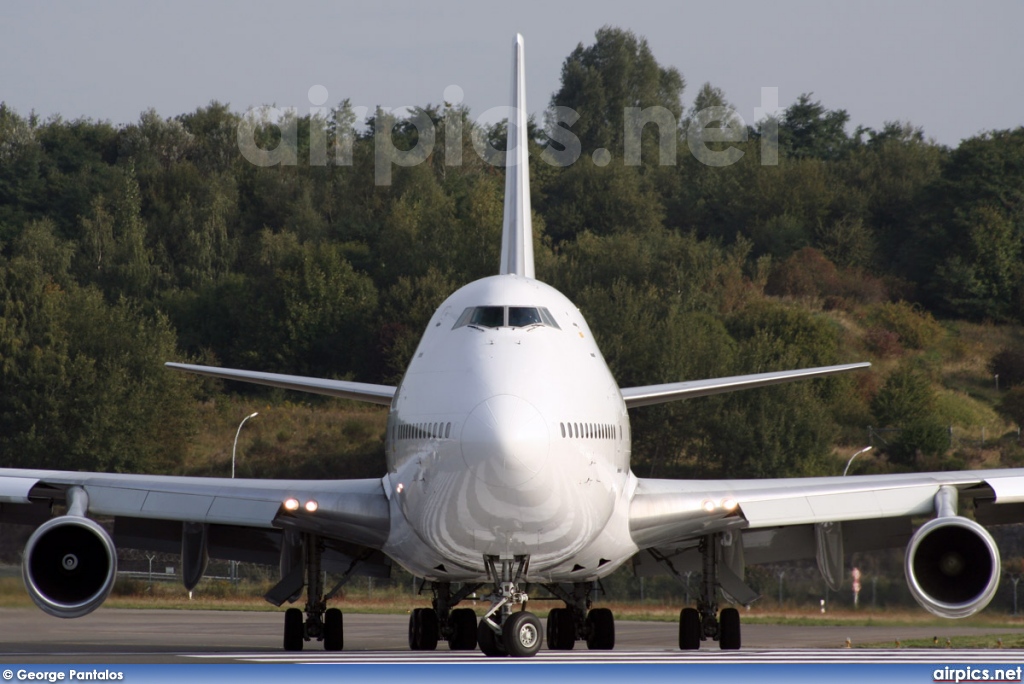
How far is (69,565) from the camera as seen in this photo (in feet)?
57.2

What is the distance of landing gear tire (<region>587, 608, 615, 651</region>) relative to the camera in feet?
68.6

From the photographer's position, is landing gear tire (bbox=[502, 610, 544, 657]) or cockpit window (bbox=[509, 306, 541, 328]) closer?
landing gear tire (bbox=[502, 610, 544, 657])

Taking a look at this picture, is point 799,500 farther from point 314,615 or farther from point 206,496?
point 206,496

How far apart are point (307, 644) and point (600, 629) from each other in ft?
17.7

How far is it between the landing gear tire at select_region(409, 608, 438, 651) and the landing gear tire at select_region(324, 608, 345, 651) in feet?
3.48

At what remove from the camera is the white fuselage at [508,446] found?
14781mm

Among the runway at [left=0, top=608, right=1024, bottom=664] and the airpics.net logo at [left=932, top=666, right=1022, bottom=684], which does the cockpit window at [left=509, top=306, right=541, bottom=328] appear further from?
the airpics.net logo at [left=932, top=666, right=1022, bottom=684]

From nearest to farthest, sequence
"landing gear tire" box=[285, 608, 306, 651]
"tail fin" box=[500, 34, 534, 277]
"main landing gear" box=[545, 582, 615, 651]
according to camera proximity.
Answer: "landing gear tire" box=[285, 608, 306, 651] → "main landing gear" box=[545, 582, 615, 651] → "tail fin" box=[500, 34, 534, 277]

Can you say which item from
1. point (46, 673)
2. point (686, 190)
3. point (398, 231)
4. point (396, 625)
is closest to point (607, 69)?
point (686, 190)

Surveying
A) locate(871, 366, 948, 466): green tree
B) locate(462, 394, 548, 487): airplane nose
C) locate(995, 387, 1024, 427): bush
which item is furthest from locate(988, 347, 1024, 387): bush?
locate(462, 394, 548, 487): airplane nose

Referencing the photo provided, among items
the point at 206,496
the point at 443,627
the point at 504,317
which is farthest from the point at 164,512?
the point at 504,317

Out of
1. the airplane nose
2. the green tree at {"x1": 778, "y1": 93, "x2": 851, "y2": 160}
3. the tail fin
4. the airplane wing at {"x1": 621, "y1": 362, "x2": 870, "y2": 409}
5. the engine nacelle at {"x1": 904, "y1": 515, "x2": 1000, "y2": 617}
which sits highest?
the green tree at {"x1": 778, "y1": 93, "x2": 851, "y2": 160}

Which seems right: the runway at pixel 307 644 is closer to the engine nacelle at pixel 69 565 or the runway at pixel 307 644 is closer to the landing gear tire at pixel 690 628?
the landing gear tire at pixel 690 628

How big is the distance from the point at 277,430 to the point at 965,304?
40651mm
